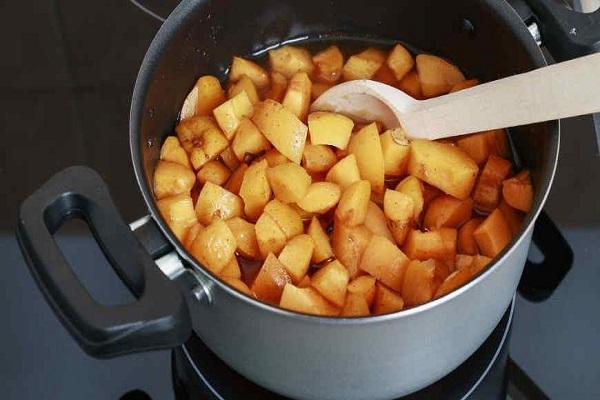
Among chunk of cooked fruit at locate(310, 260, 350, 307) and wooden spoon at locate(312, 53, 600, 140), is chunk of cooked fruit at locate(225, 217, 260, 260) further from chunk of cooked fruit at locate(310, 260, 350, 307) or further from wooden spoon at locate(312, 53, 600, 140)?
wooden spoon at locate(312, 53, 600, 140)

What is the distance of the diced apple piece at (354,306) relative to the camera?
1.00 meters

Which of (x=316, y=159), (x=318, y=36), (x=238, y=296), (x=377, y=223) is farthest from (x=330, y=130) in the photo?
(x=238, y=296)

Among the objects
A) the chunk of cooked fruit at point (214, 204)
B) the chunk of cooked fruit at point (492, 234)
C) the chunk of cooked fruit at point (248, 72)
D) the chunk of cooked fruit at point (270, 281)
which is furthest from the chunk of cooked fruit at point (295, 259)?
the chunk of cooked fruit at point (248, 72)

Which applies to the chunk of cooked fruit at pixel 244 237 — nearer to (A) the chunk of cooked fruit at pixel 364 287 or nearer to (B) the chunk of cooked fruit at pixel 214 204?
(B) the chunk of cooked fruit at pixel 214 204

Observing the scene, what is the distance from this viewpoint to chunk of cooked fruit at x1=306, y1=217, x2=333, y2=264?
1071mm

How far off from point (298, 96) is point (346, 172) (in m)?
0.16

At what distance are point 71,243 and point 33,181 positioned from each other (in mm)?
134

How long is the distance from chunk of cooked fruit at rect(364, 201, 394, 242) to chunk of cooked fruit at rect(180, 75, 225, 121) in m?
0.31

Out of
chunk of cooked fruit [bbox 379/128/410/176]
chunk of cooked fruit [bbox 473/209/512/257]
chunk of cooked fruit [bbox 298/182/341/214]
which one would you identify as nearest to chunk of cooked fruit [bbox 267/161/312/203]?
chunk of cooked fruit [bbox 298/182/341/214]

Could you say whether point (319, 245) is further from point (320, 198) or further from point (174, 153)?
point (174, 153)

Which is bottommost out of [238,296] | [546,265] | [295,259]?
[546,265]

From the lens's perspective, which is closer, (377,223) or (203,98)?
(377,223)

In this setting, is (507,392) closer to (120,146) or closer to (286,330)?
(286,330)

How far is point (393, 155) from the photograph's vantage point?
1.13 meters
